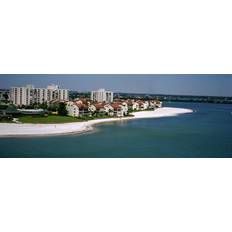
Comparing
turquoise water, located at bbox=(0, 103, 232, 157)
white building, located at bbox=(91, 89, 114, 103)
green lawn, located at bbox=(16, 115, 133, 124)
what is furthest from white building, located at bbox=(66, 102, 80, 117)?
turquoise water, located at bbox=(0, 103, 232, 157)

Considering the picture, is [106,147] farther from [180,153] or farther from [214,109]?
[214,109]

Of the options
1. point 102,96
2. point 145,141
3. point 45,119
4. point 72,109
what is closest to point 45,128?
point 45,119

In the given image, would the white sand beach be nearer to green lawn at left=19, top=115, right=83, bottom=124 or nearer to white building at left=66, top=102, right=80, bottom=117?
green lawn at left=19, top=115, right=83, bottom=124

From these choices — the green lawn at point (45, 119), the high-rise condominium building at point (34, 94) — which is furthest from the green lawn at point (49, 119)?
the high-rise condominium building at point (34, 94)

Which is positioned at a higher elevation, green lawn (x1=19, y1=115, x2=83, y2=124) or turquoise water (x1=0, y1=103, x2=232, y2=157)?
green lawn (x1=19, y1=115, x2=83, y2=124)

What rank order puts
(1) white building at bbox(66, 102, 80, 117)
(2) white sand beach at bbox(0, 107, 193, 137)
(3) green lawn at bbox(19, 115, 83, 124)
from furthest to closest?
(1) white building at bbox(66, 102, 80, 117), (3) green lawn at bbox(19, 115, 83, 124), (2) white sand beach at bbox(0, 107, 193, 137)

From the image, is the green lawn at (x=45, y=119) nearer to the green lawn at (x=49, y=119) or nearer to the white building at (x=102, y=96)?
the green lawn at (x=49, y=119)

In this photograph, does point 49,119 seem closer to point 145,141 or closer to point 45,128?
point 45,128
